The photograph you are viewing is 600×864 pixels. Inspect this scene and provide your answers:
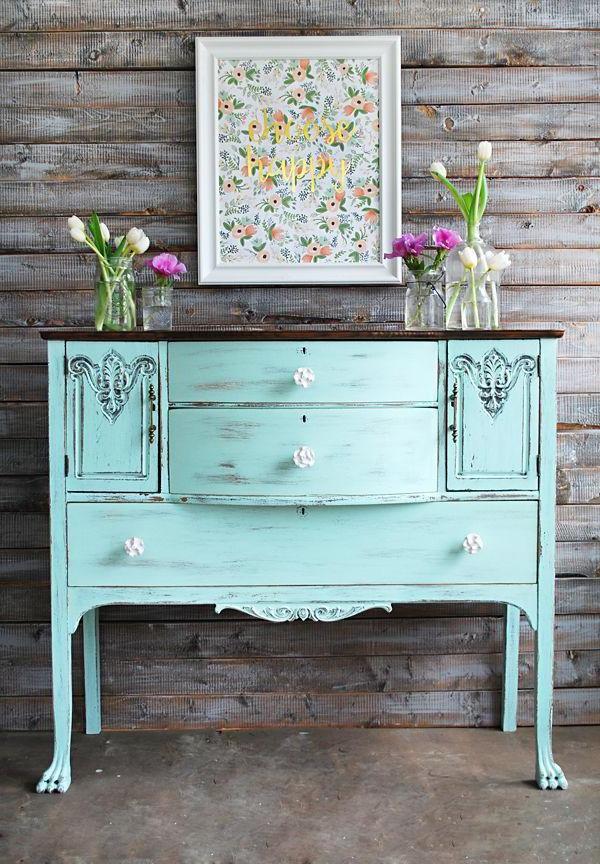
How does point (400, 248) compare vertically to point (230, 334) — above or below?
above

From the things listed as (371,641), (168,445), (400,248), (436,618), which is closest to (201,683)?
(371,641)

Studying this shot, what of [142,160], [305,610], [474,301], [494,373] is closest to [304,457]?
[305,610]

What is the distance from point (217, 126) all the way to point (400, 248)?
67 cm

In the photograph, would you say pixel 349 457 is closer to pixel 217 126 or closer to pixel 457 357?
pixel 457 357

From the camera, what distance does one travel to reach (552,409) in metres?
1.97

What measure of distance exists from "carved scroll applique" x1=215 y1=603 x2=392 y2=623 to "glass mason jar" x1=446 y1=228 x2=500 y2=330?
72cm

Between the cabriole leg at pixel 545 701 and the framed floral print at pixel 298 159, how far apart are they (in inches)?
40.3

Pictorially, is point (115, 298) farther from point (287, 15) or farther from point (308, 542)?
point (287, 15)

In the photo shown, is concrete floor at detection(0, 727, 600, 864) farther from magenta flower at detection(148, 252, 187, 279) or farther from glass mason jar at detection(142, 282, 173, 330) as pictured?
magenta flower at detection(148, 252, 187, 279)

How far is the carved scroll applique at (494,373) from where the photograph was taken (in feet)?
6.45

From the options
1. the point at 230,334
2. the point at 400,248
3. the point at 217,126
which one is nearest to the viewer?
the point at 230,334

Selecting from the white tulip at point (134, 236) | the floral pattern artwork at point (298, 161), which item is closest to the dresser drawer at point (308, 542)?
the white tulip at point (134, 236)

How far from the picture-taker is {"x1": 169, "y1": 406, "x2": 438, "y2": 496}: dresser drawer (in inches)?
75.0

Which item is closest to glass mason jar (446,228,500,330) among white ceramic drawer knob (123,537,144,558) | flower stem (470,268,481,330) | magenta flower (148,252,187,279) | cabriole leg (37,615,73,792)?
flower stem (470,268,481,330)
